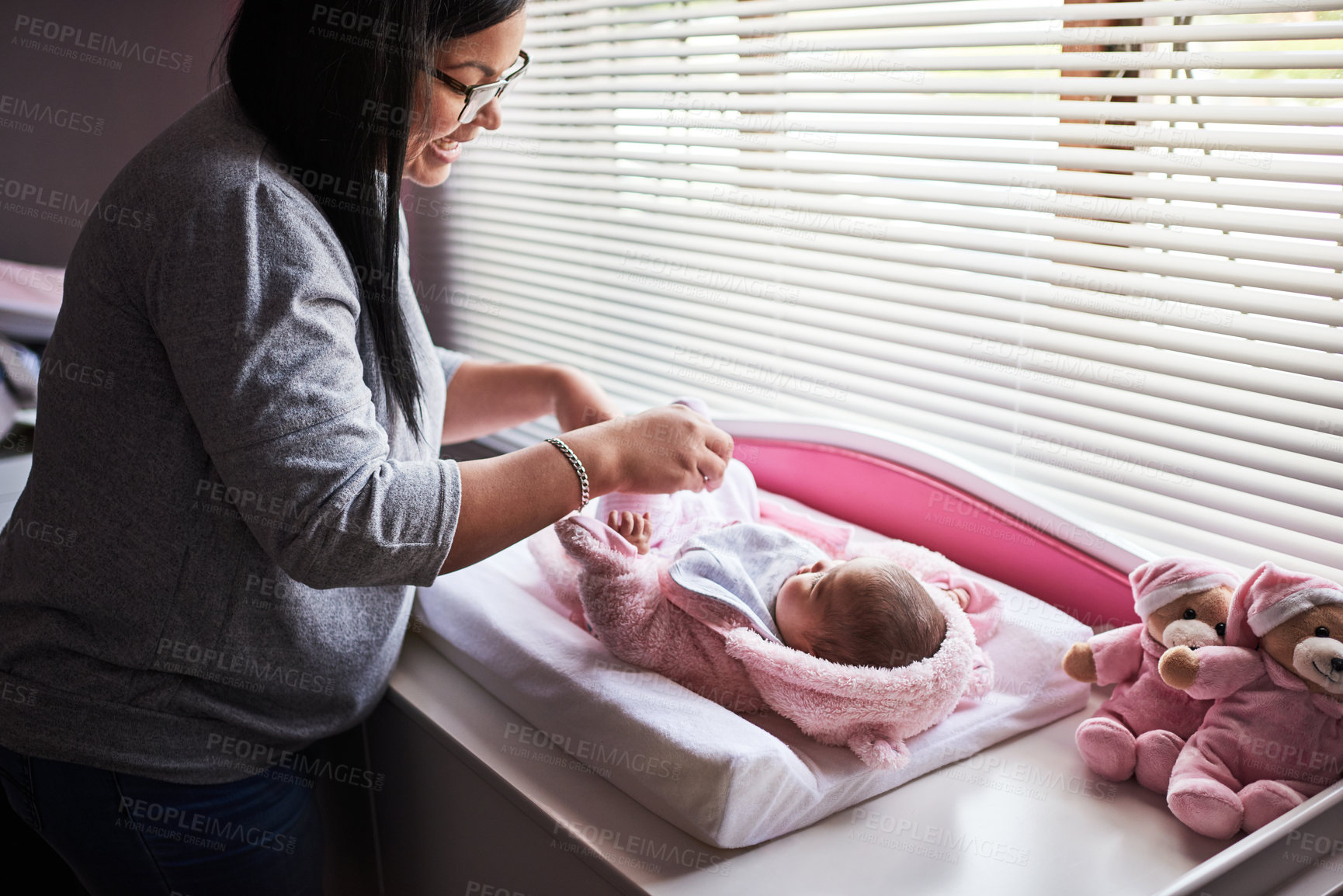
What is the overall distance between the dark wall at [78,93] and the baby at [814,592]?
1.49 metres

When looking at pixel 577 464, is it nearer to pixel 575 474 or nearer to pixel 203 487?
pixel 575 474

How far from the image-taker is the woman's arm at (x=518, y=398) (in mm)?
1336

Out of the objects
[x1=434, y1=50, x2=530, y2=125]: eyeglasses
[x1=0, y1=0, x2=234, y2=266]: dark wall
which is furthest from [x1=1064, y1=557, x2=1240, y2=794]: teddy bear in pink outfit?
[x1=0, y1=0, x2=234, y2=266]: dark wall

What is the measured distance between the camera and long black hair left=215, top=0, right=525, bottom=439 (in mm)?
822

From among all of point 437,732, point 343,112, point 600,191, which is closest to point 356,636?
point 437,732

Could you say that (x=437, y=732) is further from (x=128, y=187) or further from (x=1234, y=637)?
(x=1234, y=637)

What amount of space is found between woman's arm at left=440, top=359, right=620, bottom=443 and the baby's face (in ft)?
1.16

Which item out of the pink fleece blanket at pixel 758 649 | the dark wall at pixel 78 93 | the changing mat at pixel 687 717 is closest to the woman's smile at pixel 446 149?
the pink fleece blanket at pixel 758 649

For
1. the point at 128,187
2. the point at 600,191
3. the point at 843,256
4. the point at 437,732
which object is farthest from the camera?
the point at 600,191

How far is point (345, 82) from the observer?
0.83 metres

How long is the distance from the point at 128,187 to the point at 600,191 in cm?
134

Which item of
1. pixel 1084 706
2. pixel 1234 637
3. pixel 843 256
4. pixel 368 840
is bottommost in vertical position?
pixel 368 840

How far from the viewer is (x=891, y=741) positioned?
41.2 inches

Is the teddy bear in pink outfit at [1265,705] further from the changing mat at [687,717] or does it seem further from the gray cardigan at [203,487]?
the gray cardigan at [203,487]
